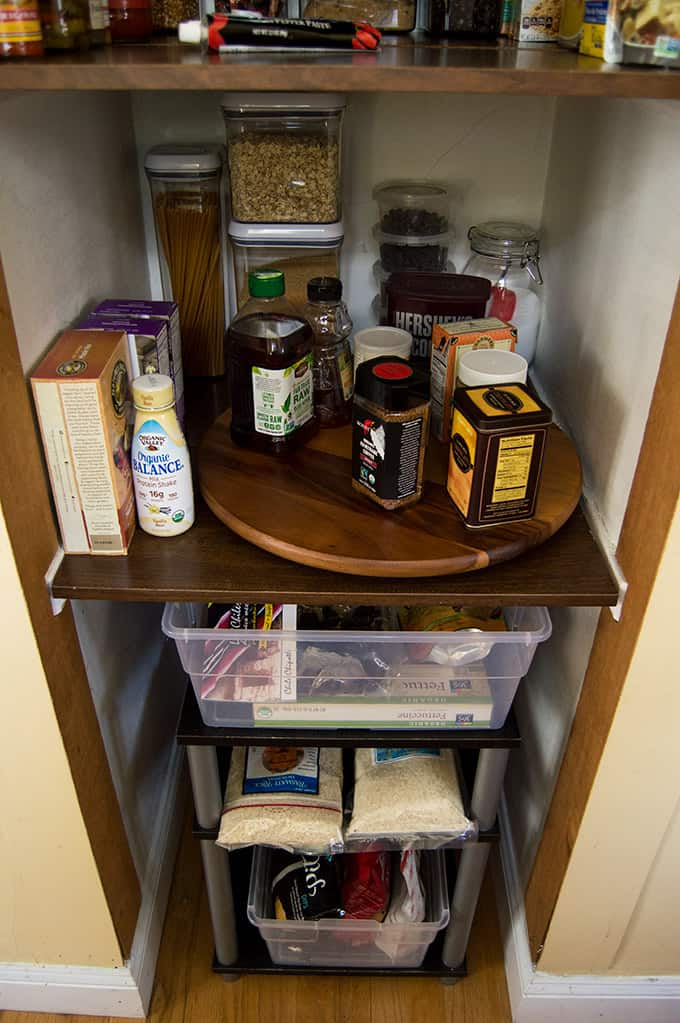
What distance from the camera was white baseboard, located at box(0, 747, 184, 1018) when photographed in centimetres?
126

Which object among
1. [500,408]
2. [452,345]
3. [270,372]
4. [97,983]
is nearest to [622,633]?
[500,408]

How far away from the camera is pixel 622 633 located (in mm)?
927

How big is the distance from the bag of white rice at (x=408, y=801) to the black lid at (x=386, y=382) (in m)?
0.56

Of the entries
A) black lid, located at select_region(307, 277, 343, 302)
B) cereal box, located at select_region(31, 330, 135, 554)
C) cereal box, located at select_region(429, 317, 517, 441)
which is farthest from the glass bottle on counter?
cereal box, located at select_region(429, 317, 517, 441)

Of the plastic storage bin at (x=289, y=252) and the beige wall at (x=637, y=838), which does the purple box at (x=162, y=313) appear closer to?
the plastic storage bin at (x=289, y=252)

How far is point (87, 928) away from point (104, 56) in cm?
112

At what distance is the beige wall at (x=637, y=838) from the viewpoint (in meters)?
0.91

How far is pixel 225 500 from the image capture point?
965mm

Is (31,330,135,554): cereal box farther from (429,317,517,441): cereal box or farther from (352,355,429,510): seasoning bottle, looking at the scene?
(429,317,517,441): cereal box

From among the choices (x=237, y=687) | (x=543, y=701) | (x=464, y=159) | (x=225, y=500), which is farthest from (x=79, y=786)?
(x=464, y=159)

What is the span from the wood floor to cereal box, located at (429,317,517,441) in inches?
36.5

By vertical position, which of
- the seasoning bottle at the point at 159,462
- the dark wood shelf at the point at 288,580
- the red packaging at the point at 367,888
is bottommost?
the red packaging at the point at 367,888

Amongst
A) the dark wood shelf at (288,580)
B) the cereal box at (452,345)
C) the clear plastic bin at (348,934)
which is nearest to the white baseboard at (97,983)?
the clear plastic bin at (348,934)

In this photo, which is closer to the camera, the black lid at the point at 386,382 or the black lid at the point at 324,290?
the black lid at the point at 386,382
